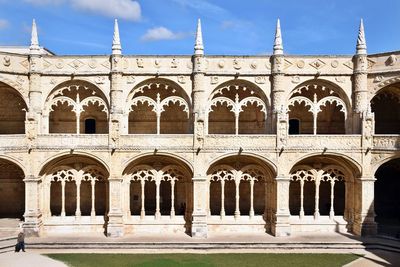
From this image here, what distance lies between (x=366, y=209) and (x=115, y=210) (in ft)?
53.1

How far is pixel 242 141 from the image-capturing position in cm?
2389

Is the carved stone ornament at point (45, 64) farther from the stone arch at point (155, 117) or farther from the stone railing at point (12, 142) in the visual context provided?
the stone arch at point (155, 117)

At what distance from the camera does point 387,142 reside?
2342 cm

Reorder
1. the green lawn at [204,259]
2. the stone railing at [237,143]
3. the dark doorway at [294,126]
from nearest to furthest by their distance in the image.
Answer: the green lawn at [204,259]
the stone railing at [237,143]
the dark doorway at [294,126]

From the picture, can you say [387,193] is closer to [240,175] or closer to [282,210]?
[282,210]

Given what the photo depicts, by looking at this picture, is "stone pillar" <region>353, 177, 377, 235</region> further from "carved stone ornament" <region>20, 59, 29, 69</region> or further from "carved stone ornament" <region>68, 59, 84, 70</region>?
"carved stone ornament" <region>20, 59, 29, 69</region>

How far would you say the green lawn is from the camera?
19.0 metres

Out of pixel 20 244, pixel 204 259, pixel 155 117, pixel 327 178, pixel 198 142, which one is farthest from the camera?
pixel 155 117

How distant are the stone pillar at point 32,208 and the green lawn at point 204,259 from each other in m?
3.67

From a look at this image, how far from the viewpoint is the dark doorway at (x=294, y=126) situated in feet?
95.5

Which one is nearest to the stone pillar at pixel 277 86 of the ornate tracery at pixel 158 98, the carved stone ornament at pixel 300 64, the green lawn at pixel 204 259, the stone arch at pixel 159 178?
the carved stone ornament at pixel 300 64

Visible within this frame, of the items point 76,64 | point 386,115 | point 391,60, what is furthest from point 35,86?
point 386,115

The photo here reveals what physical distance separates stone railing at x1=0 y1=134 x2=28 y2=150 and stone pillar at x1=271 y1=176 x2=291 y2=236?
53.8 feet

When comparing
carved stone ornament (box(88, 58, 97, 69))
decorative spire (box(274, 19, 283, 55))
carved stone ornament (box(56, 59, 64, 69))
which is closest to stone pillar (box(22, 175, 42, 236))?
carved stone ornament (box(56, 59, 64, 69))
